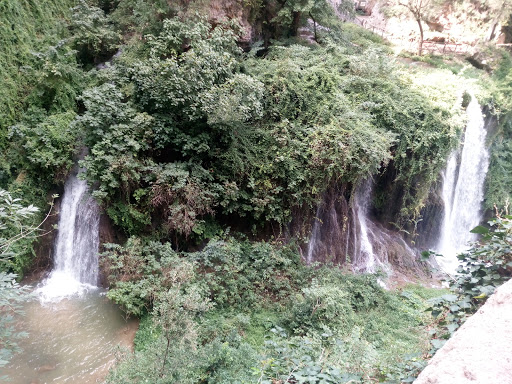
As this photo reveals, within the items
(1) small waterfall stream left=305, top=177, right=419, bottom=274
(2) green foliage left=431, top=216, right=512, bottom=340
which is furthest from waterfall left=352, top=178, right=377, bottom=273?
(2) green foliage left=431, top=216, right=512, bottom=340

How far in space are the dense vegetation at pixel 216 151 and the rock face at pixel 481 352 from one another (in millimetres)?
3866

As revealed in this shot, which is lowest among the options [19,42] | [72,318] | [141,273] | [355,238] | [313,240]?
[72,318]

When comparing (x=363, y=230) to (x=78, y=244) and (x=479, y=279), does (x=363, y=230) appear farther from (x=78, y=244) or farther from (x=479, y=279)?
(x=78, y=244)

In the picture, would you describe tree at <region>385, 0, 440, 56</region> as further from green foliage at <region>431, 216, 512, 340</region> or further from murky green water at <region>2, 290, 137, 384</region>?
murky green water at <region>2, 290, 137, 384</region>

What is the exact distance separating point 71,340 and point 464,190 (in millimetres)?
13516

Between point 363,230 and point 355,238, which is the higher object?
point 363,230

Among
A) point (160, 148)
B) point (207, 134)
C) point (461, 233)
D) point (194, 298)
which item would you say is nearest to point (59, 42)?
point (160, 148)

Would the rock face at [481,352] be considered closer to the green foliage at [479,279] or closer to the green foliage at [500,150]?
the green foliage at [479,279]

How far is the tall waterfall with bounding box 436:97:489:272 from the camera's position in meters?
11.7

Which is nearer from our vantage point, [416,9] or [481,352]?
[481,352]

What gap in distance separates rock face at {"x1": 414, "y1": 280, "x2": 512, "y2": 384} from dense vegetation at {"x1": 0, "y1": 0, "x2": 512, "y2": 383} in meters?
3.87

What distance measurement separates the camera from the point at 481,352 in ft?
7.22

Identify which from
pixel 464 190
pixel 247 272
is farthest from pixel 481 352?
pixel 464 190

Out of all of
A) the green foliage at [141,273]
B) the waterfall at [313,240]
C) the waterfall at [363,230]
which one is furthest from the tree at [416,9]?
the green foliage at [141,273]
